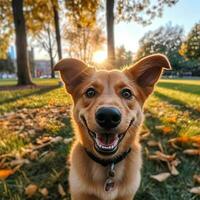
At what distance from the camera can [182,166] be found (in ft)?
13.7

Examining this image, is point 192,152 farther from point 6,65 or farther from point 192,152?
point 6,65

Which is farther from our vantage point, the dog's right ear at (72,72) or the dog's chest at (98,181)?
the dog's right ear at (72,72)

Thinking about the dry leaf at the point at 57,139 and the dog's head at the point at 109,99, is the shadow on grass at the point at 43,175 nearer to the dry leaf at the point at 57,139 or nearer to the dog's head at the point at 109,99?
the dry leaf at the point at 57,139

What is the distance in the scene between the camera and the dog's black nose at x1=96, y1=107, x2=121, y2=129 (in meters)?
2.70

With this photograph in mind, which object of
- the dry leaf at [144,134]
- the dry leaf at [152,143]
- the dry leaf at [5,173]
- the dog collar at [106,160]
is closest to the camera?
the dog collar at [106,160]

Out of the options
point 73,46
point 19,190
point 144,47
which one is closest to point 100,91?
point 19,190

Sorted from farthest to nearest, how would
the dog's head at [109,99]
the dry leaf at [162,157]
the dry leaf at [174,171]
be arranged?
the dry leaf at [162,157]
the dry leaf at [174,171]
the dog's head at [109,99]

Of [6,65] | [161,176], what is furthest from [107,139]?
[6,65]

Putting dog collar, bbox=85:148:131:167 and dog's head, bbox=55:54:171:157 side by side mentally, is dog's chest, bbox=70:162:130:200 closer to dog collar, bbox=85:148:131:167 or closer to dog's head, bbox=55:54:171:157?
dog collar, bbox=85:148:131:167

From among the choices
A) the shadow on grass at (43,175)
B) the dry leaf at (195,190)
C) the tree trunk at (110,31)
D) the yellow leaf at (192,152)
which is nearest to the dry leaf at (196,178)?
the dry leaf at (195,190)

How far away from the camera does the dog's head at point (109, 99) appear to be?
285 centimetres

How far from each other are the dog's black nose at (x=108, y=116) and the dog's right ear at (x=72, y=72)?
100 cm

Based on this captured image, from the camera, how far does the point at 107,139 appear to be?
9.76 ft

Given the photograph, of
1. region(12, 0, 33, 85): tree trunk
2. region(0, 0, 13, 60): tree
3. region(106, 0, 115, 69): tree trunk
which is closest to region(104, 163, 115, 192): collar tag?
region(106, 0, 115, 69): tree trunk
